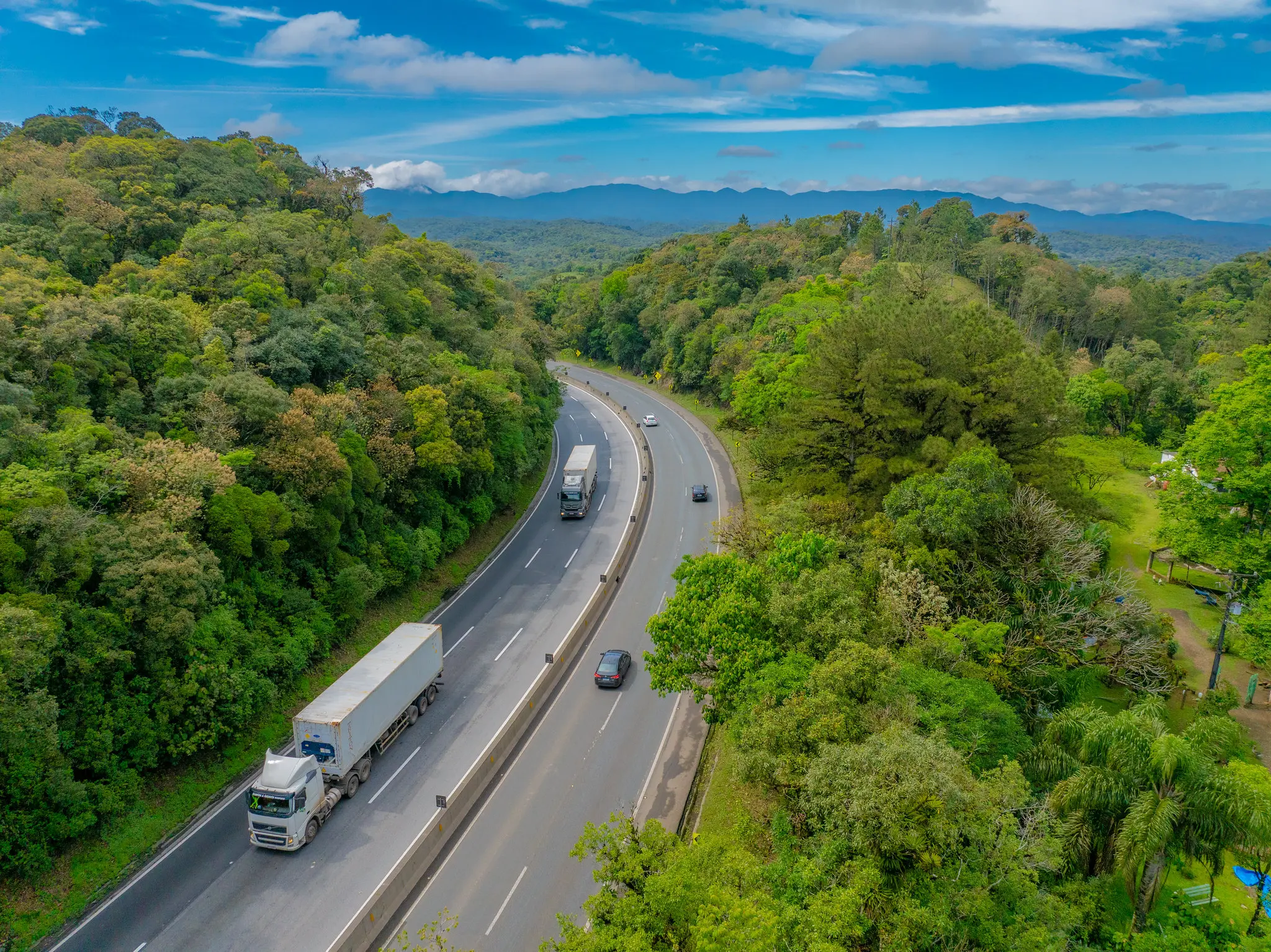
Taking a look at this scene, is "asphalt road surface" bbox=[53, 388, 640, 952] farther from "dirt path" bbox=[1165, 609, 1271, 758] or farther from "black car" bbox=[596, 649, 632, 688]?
"dirt path" bbox=[1165, 609, 1271, 758]

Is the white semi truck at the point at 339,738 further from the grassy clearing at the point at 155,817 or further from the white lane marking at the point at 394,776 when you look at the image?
the grassy clearing at the point at 155,817

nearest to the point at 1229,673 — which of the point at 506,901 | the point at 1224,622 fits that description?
the point at 1224,622

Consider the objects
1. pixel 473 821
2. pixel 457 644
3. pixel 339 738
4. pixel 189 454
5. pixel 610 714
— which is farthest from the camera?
pixel 457 644

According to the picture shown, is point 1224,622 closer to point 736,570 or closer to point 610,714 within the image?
point 736,570

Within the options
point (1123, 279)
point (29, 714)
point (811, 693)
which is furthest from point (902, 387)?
point (1123, 279)

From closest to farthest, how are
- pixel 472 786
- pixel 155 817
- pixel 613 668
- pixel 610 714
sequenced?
pixel 155 817, pixel 472 786, pixel 610 714, pixel 613 668

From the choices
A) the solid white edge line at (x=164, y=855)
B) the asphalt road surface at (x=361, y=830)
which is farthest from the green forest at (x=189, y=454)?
the asphalt road surface at (x=361, y=830)

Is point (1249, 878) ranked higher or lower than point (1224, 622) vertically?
lower

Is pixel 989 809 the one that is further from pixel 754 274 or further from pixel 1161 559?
pixel 754 274
